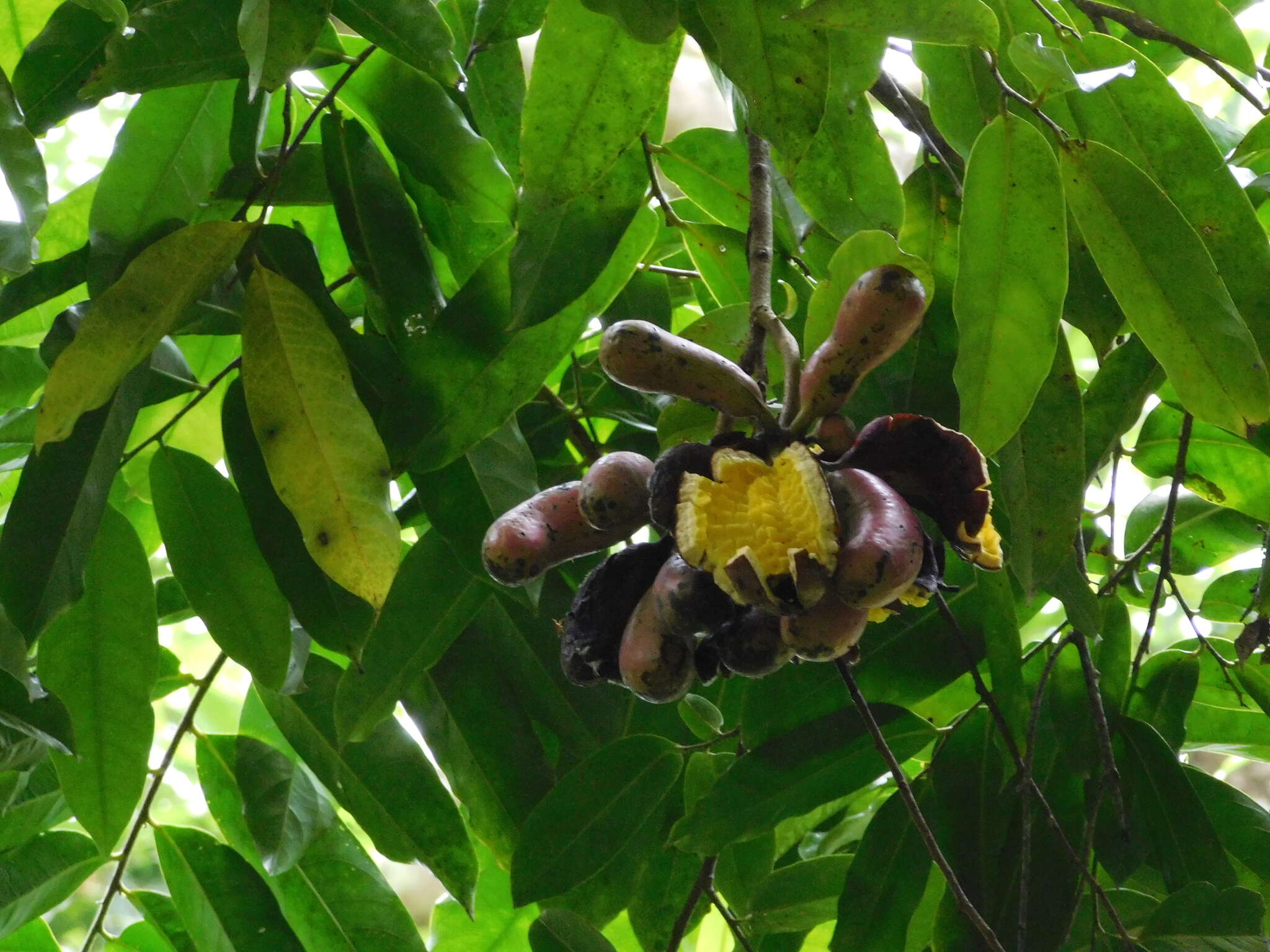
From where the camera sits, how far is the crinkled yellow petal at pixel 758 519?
1.37 ft

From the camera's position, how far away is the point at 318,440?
61cm

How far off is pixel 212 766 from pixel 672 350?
69 centimetres

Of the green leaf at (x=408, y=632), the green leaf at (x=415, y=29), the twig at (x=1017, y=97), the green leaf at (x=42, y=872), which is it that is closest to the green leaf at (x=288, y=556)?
the green leaf at (x=408, y=632)

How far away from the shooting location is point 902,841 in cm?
79

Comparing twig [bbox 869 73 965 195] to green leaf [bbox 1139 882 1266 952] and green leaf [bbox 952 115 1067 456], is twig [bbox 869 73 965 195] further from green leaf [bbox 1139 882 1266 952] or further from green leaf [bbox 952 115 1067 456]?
green leaf [bbox 1139 882 1266 952]

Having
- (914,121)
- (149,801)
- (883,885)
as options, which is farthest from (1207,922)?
(149,801)

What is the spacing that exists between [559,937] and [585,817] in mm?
78

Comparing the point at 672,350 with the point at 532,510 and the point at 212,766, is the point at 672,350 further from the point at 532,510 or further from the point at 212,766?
the point at 212,766

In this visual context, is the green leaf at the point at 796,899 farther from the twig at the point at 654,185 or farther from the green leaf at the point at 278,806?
the twig at the point at 654,185

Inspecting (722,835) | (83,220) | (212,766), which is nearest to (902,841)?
(722,835)

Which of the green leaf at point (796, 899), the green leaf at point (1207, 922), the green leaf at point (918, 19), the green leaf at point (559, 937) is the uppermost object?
the green leaf at point (918, 19)

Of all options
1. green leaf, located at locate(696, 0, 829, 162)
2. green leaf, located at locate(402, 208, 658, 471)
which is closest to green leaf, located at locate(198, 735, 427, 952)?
green leaf, located at locate(402, 208, 658, 471)

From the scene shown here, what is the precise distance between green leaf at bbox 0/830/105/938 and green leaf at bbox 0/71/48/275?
0.52 m

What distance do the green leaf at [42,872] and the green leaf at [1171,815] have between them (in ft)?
2.58
